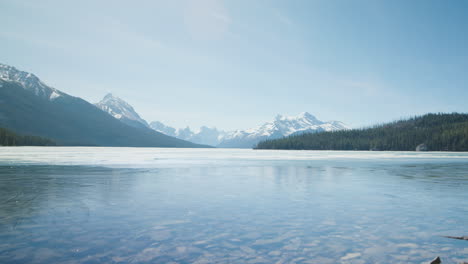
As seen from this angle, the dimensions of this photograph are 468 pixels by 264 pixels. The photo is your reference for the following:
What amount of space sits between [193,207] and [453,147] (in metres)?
188

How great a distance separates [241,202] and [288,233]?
5.76 meters

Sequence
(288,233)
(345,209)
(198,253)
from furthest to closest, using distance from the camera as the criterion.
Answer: (345,209)
(288,233)
(198,253)

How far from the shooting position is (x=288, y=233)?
991 centimetres

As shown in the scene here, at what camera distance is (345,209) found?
13875mm

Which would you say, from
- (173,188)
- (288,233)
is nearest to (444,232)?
(288,233)

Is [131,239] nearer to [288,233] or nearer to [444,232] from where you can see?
[288,233]

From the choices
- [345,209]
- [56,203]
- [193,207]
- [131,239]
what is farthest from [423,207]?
[56,203]

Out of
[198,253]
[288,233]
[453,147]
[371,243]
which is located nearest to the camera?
[198,253]

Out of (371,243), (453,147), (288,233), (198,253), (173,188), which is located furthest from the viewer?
(453,147)

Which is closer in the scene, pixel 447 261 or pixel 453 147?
pixel 447 261

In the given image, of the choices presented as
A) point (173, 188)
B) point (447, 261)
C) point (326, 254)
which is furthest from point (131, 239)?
point (173, 188)

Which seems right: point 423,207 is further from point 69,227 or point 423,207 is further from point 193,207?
point 69,227

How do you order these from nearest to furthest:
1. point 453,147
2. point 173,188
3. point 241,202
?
point 241,202
point 173,188
point 453,147

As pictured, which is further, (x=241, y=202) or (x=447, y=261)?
(x=241, y=202)
